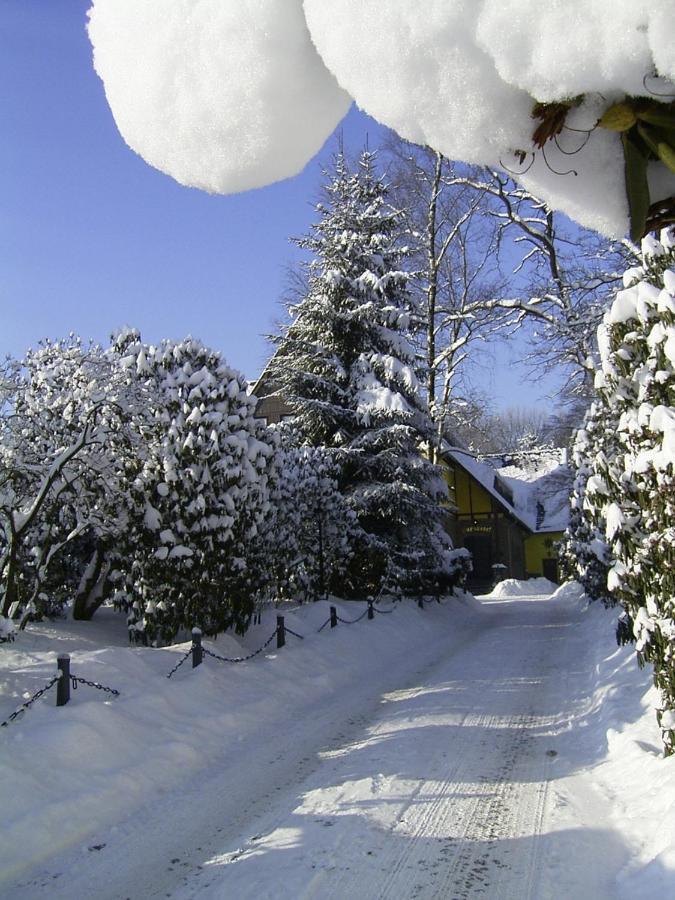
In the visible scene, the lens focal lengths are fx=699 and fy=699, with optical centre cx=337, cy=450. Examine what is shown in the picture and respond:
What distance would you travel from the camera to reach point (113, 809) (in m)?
5.61

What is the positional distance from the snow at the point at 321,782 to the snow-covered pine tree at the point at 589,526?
3.60 metres

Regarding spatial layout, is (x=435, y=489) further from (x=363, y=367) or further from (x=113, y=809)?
(x=113, y=809)

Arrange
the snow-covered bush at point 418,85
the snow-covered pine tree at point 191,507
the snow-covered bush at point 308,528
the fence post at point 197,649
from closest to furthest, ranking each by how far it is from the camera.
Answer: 1. the snow-covered bush at point 418,85
2. the fence post at point 197,649
3. the snow-covered pine tree at point 191,507
4. the snow-covered bush at point 308,528

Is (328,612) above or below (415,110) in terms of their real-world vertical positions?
below

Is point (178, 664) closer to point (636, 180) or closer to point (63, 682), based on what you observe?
point (63, 682)

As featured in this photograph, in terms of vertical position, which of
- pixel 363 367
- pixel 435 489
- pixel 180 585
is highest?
pixel 363 367

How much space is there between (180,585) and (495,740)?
16.5 feet

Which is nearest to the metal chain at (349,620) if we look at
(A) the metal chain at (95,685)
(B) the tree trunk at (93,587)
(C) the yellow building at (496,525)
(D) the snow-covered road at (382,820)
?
(B) the tree trunk at (93,587)

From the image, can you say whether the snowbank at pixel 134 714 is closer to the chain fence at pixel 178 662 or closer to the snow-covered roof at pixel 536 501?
the chain fence at pixel 178 662

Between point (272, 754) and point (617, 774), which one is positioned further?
point (272, 754)

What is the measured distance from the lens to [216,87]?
1071mm

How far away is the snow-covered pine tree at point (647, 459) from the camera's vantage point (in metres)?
5.50

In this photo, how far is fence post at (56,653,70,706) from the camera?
6699 mm

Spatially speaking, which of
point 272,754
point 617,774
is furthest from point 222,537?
point 617,774
